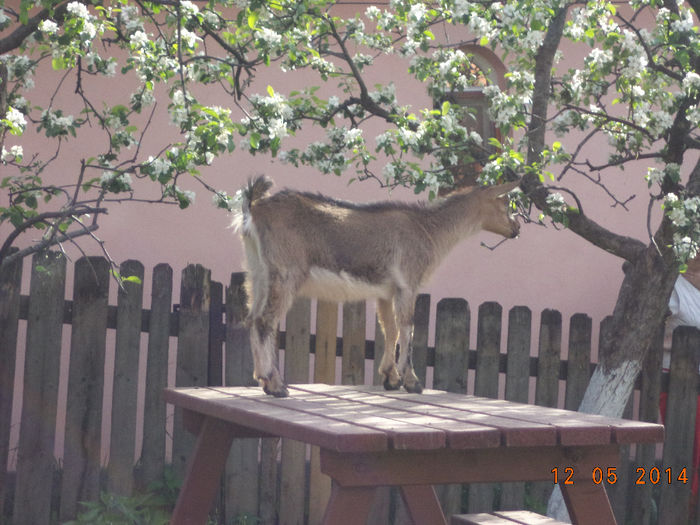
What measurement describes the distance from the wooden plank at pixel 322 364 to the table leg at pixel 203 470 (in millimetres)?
1781

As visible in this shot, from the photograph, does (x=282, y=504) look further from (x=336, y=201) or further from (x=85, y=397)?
(x=336, y=201)

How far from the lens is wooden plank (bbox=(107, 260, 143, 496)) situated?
18.9 feet

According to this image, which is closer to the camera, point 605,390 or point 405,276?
point 405,276

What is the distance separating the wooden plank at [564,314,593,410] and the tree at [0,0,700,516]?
16.4 inches

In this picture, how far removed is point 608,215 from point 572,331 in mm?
2877

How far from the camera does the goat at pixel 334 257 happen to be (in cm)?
428

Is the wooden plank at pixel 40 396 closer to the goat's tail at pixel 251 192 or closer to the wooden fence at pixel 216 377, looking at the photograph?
the wooden fence at pixel 216 377

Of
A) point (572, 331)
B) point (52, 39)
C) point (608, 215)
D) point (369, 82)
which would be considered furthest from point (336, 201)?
point (608, 215)

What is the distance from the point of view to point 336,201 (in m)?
4.64

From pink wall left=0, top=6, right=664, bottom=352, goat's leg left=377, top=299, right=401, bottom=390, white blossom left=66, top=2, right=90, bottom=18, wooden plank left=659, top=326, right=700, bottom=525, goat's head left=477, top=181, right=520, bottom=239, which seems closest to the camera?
white blossom left=66, top=2, right=90, bottom=18

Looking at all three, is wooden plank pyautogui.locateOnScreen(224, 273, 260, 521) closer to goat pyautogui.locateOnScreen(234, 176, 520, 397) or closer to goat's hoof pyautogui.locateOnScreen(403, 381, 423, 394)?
goat pyautogui.locateOnScreen(234, 176, 520, 397)

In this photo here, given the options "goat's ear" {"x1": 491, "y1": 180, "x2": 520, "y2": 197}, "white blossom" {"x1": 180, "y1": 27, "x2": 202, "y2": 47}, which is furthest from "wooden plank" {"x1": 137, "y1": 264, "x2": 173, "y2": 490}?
"goat's ear" {"x1": 491, "y1": 180, "x2": 520, "y2": 197}

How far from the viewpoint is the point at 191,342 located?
5.88 meters

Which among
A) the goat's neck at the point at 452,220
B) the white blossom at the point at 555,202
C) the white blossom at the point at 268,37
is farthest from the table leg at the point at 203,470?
the white blossom at the point at 555,202
